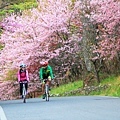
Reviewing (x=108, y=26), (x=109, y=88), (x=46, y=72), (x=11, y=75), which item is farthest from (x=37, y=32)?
(x=46, y=72)

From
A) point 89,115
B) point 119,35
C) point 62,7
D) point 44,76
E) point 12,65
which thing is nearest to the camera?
point 89,115

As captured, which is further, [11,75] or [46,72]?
[11,75]

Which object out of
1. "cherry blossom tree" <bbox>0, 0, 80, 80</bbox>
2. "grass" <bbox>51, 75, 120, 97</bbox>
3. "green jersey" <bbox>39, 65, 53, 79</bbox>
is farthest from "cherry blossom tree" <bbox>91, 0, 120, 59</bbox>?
"green jersey" <bbox>39, 65, 53, 79</bbox>

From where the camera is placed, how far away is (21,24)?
37.6 m

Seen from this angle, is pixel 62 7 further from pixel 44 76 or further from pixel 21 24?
pixel 44 76

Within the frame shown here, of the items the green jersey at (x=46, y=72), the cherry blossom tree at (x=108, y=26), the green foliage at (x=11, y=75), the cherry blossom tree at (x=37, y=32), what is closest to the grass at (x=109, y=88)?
the cherry blossom tree at (x=108, y=26)

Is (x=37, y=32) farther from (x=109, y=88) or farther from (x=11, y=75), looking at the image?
(x=109, y=88)

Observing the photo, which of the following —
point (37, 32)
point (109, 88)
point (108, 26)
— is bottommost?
point (109, 88)

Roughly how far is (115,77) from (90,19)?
3.93 m

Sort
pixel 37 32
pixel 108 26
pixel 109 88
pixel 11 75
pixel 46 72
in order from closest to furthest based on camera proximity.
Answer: pixel 46 72, pixel 109 88, pixel 108 26, pixel 37 32, pixel 11 75

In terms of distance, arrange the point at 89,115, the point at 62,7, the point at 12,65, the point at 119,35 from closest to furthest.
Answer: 1. the point at 89,115
2. the point at 119,35
3. the point at 62,7
4. the point at 12,65

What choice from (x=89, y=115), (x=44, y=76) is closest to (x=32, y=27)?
(x=44, y=76)

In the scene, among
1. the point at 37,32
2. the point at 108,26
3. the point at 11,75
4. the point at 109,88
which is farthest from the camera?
the point at 11,75

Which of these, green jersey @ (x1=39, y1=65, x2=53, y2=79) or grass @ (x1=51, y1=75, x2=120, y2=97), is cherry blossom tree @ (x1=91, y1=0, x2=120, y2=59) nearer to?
grass @ (x1=51, y1=75, x2=120, y2=97)
